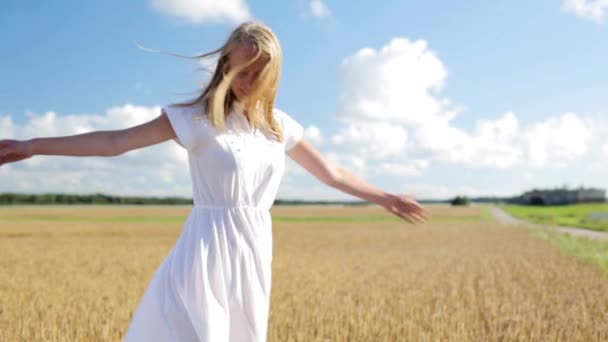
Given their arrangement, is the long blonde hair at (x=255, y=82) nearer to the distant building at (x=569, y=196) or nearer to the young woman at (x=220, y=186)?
the young woman at (x=220, y=186)

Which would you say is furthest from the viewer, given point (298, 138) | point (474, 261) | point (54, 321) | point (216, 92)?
point (474, 261)

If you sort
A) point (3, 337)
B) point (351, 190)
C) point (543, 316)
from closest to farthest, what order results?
point (351, 190), point (3, 337), point (543, 316)

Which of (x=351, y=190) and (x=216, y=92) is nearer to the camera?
(x=216, y=92)

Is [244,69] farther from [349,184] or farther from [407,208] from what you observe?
[407,208]

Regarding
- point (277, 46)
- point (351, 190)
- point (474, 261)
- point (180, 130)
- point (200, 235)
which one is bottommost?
point (474, 261)

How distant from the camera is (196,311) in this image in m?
2.75

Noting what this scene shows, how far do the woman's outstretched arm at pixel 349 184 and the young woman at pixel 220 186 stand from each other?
387 mm

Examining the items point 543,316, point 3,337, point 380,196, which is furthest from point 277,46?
point 543,316

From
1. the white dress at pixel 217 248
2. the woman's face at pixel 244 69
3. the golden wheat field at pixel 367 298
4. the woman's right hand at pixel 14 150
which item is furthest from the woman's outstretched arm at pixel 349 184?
the golden wheat field at pixel 367 298

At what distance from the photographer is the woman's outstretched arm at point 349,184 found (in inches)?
132

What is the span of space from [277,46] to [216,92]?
0.36 m

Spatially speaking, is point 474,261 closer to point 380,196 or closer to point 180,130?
point 380,196

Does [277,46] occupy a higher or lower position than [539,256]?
higher

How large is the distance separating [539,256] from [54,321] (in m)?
14.1
